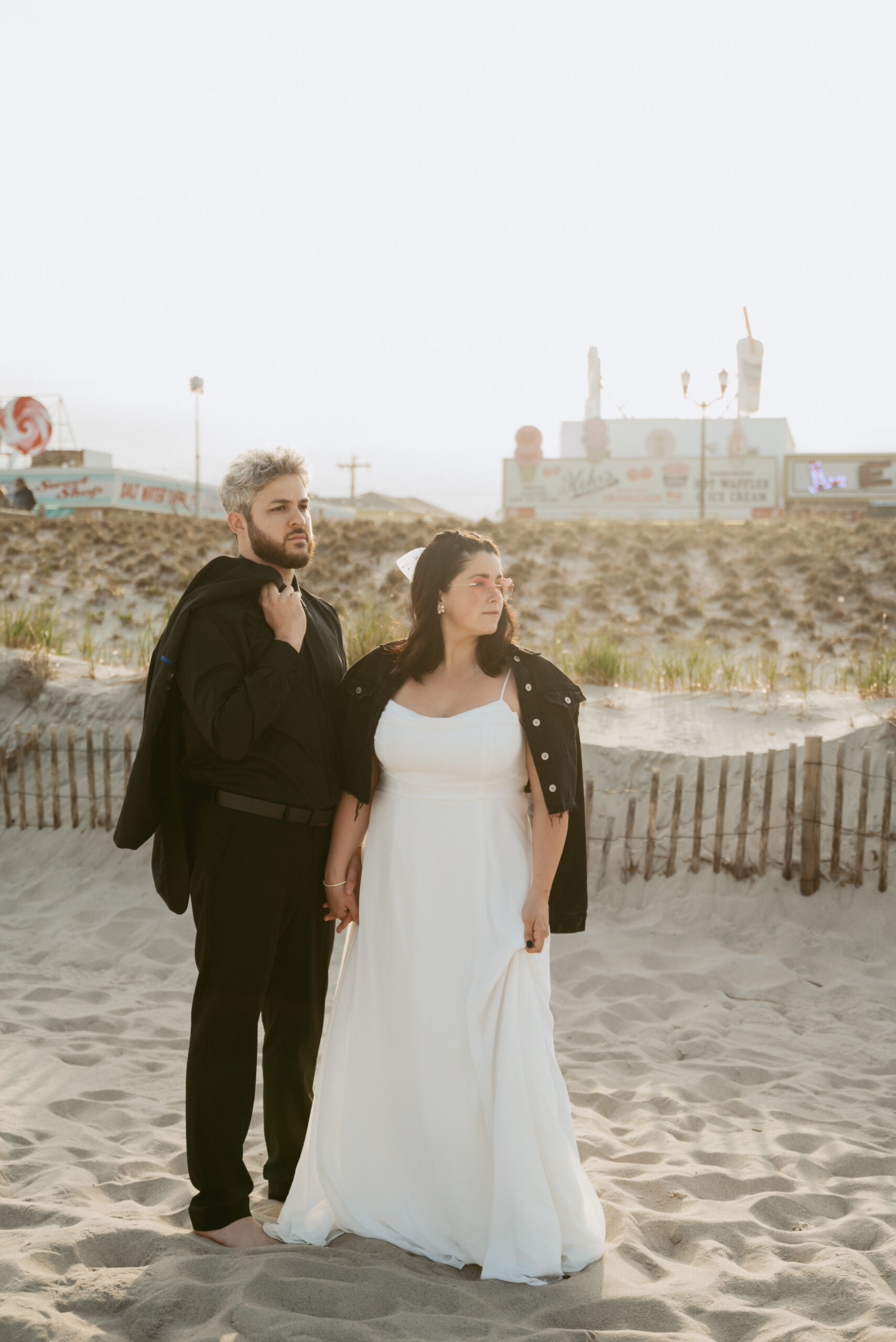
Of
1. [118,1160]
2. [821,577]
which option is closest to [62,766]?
[118,1160]

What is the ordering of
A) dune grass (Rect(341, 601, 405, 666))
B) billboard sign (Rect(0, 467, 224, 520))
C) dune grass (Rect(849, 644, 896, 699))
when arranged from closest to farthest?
dune grass (Rect(849, 644, 896, 699)) → dune grass (Rect(341, 601, 405, 666)) → billboard sign (Rect(0, 467, 224, 520))

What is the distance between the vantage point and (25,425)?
38844 millimetres

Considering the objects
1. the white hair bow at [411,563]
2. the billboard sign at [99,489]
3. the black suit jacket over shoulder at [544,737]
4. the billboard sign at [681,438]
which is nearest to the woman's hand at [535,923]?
the black suit jacket over shoulder at [544,737]

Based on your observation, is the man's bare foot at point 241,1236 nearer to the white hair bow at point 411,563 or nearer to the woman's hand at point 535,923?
the woman's hand at point 535,923

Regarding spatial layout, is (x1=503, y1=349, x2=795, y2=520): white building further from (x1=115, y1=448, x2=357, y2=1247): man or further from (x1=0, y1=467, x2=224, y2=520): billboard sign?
(x1=115, y1=448, x2=357, y2=1247): man

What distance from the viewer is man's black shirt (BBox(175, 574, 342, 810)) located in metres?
2.94

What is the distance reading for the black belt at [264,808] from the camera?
3096 millimetres

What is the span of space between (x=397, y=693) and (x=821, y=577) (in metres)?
15.9

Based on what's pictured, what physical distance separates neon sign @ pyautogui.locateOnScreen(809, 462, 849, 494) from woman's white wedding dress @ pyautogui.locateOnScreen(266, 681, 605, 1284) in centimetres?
4920

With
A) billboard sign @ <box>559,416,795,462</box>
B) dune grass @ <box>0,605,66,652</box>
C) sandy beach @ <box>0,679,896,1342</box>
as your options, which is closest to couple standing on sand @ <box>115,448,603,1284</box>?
sandy beach @ <box>0,679,896,1342</box>

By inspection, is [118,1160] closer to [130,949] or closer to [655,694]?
[130,949]

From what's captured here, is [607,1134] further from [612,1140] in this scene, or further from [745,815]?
[745,815]

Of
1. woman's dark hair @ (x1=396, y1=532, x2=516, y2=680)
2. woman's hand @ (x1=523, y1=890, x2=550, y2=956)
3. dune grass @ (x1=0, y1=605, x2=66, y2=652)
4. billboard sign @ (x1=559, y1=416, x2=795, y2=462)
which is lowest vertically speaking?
woman's hand @ (x1=523, y1=890, x2=550, y2=956)

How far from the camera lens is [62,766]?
8.98 metres
